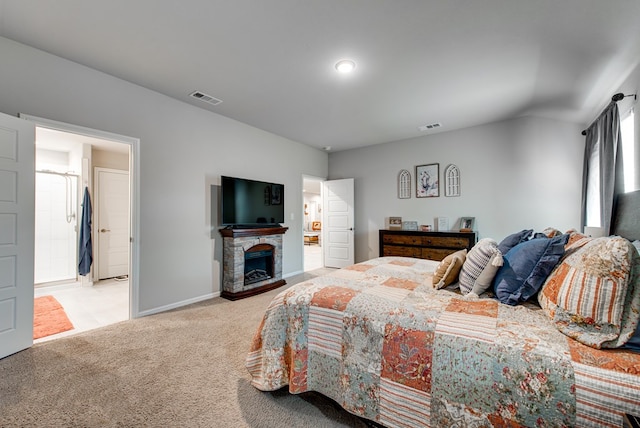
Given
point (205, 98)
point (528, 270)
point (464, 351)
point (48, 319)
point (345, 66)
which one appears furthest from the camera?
point (205, 98)

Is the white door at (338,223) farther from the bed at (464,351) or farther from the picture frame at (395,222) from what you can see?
the bed at (464,351)

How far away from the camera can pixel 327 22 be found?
2029mm

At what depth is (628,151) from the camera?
249 cm

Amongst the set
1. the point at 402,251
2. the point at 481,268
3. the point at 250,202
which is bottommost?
the point at 402,251

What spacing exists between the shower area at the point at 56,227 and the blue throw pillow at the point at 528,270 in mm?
6116

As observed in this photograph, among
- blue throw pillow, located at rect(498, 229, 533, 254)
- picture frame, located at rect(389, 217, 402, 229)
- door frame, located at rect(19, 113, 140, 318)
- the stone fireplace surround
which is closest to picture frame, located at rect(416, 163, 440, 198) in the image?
picture frame, located at rect(389, 217, 402, 229)

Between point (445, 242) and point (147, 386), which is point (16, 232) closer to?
point (147, 386)

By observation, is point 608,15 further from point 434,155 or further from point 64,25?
point 64,25

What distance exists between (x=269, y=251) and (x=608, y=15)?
440 centimetres

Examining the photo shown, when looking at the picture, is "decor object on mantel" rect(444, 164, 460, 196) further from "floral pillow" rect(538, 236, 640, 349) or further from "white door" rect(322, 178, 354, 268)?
"floral pillow" rect(538, 236, 640, 349)

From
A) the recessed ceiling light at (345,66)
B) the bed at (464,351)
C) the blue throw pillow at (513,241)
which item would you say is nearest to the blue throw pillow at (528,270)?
the bed at (464,351)

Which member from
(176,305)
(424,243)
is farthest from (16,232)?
(424,243)

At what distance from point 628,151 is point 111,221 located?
290 inches

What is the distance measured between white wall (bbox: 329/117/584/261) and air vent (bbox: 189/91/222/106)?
3.28 metres
